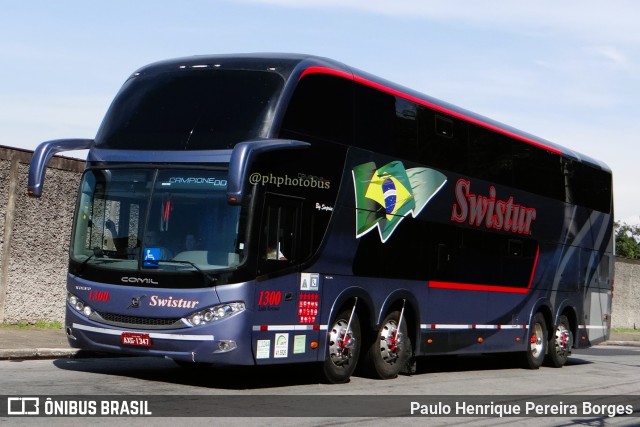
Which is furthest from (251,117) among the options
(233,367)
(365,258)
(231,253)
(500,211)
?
(500,211)

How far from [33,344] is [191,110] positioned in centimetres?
544

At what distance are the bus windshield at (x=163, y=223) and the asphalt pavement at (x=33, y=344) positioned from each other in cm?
277

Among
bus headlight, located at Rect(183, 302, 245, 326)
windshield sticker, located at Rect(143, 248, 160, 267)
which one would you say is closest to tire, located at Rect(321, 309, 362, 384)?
bus headlight, located at Rect(183, 302, 245, 326)

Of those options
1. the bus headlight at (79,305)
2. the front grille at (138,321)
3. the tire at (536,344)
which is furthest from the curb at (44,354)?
the tire at (536,344)

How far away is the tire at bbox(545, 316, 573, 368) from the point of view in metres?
21.5

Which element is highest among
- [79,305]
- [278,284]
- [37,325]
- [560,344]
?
[278,284]

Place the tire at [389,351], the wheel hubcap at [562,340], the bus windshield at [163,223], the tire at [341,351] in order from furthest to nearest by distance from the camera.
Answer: the wheel hubcap at [562,340] → the tire at [389,351] → the tire at [341,351] → the bus windshield at [163,223]

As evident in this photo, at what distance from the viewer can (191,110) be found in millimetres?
13062

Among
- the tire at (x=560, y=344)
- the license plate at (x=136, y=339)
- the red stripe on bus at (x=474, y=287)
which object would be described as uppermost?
the red stripe on bus at (x=474, y=287)

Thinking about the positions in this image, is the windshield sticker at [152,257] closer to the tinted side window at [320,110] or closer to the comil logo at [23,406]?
the tinted side window at [320,110]

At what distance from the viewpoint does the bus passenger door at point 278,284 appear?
41.8 ft

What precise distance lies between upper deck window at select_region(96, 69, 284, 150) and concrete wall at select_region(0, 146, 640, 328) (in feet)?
17.5

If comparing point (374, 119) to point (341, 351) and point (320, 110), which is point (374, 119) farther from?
point (341, 351)

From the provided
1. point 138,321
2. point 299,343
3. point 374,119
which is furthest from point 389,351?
point 138,321
